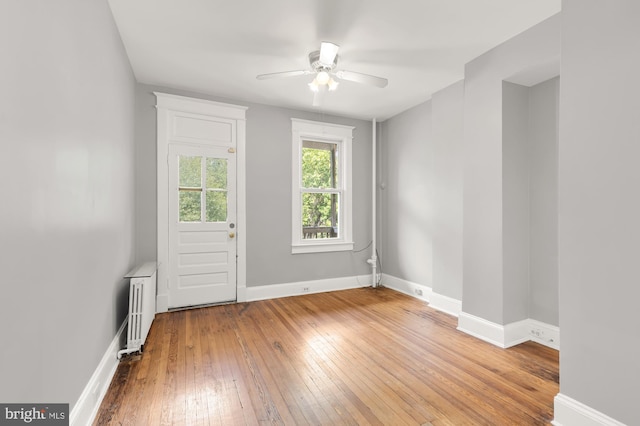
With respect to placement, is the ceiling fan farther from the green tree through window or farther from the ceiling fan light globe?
the green tree through window

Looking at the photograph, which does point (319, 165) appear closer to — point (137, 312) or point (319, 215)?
point (319, 215)

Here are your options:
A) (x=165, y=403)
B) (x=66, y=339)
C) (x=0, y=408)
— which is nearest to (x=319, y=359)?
(x=165, y=403)

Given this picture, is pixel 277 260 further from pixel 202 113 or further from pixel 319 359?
pixel 202 113

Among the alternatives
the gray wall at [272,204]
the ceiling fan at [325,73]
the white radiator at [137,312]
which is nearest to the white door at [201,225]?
the gray wall at [272,204]

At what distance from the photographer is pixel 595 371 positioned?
1.55 metres

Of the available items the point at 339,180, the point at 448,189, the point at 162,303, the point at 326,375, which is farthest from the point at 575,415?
the point at 162,303

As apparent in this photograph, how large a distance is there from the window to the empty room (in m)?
0.02

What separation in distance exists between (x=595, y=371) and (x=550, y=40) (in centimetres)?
235

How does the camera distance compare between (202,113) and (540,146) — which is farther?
(202,113)

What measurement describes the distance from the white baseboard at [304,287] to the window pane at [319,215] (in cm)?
72

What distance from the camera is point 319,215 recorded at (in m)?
4.59

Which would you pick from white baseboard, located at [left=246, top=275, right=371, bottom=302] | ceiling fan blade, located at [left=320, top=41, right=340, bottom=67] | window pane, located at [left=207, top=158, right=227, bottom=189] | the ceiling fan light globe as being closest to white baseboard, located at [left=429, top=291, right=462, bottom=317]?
white baseboard, located at [left=246, top=275, right=371, bottom=302]

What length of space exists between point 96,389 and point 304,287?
2.75m

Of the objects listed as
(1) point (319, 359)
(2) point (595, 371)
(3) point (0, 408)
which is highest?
(3) point (0, 408)
